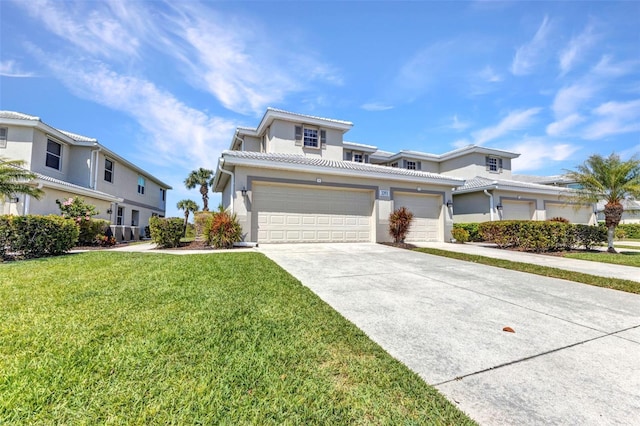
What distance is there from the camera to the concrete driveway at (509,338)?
1791mm

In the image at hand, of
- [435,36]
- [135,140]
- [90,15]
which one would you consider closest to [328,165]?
[435,36]

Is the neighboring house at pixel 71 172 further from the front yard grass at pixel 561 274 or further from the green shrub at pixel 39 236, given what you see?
the front yard grass at pixel 561 274

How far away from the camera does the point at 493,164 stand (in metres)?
21.4

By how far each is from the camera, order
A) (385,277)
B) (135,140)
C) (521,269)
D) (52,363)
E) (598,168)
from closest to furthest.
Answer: (52,363), (385,277), (521,269), (598,168), (135,140)

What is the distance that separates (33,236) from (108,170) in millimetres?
10924

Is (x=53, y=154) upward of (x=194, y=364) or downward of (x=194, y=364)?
upward

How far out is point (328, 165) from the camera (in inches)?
453

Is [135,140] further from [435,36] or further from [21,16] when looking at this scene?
[435,36]

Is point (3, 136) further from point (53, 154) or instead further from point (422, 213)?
point (422, 213)

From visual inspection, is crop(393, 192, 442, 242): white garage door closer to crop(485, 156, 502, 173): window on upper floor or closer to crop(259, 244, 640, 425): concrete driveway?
crop(259, 244, 640, 425): concrete driveway

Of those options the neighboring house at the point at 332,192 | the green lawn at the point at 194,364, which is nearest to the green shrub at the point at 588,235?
the neighboring house at the point at 332,192

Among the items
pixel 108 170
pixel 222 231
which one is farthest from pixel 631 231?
pixel 108 170

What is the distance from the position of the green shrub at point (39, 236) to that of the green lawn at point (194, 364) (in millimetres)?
4950

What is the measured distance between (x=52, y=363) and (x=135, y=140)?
1636 cm
